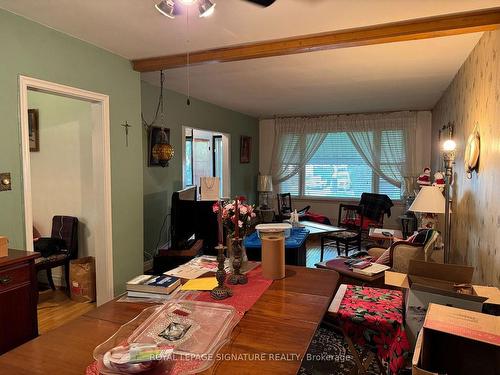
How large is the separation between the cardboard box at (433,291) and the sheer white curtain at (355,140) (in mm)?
5052

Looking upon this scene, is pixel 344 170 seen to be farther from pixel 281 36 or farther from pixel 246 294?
pixel 246 294

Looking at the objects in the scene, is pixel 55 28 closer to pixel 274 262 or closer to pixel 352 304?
pixel 274 262

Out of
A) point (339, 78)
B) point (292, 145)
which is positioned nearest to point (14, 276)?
point (339, 78)

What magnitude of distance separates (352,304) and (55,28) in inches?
115

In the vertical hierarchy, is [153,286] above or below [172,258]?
above

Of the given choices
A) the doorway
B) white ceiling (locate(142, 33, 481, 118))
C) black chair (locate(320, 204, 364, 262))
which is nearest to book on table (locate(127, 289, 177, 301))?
white ceiling (locate(142, 33, 481, 118))

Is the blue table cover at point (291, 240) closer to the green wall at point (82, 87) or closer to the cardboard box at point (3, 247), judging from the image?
the green wall at point (82, 87)

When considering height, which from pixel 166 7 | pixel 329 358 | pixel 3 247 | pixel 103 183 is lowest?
pixel 329 358

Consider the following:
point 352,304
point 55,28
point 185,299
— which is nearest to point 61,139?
point 55,28

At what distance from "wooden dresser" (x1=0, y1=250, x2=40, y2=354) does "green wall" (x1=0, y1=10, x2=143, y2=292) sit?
0.43 metres

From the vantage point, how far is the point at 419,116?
6.51 m

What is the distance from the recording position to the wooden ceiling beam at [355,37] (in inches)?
91.0

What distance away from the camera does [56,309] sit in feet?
11.0

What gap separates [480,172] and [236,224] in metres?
2.14
